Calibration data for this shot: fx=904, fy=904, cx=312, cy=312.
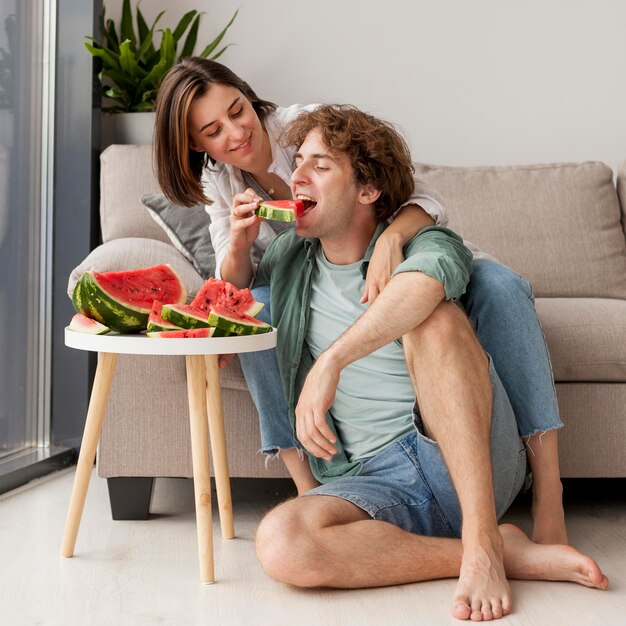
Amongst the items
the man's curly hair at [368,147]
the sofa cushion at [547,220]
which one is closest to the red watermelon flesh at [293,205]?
the man's curly hair at [368,147]

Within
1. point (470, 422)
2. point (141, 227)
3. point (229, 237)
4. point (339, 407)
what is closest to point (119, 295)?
point (229, 237)

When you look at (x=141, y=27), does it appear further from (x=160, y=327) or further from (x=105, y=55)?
(x=160, y=327)

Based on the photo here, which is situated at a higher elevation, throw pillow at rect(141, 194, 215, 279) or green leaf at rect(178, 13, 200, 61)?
green leaf at rect(178, 13, 200, 61)

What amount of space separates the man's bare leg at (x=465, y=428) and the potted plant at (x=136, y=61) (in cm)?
185

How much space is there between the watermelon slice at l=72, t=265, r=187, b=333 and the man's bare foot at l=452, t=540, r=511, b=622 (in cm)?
85

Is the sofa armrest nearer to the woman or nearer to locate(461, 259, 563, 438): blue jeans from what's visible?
the woman

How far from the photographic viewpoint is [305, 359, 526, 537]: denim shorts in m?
1.88

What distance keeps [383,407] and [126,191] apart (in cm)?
140

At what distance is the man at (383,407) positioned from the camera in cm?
175

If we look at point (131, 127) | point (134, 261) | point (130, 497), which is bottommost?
point (130, 497)

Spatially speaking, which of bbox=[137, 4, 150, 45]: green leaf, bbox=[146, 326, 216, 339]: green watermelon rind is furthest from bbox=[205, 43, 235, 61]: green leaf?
bbox=[146, 326, 216, 339]: green watermelon rind

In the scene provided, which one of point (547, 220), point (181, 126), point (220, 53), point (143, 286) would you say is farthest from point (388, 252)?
point (220, 53)

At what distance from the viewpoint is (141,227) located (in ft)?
9.73

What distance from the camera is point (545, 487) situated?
6.57 feet
